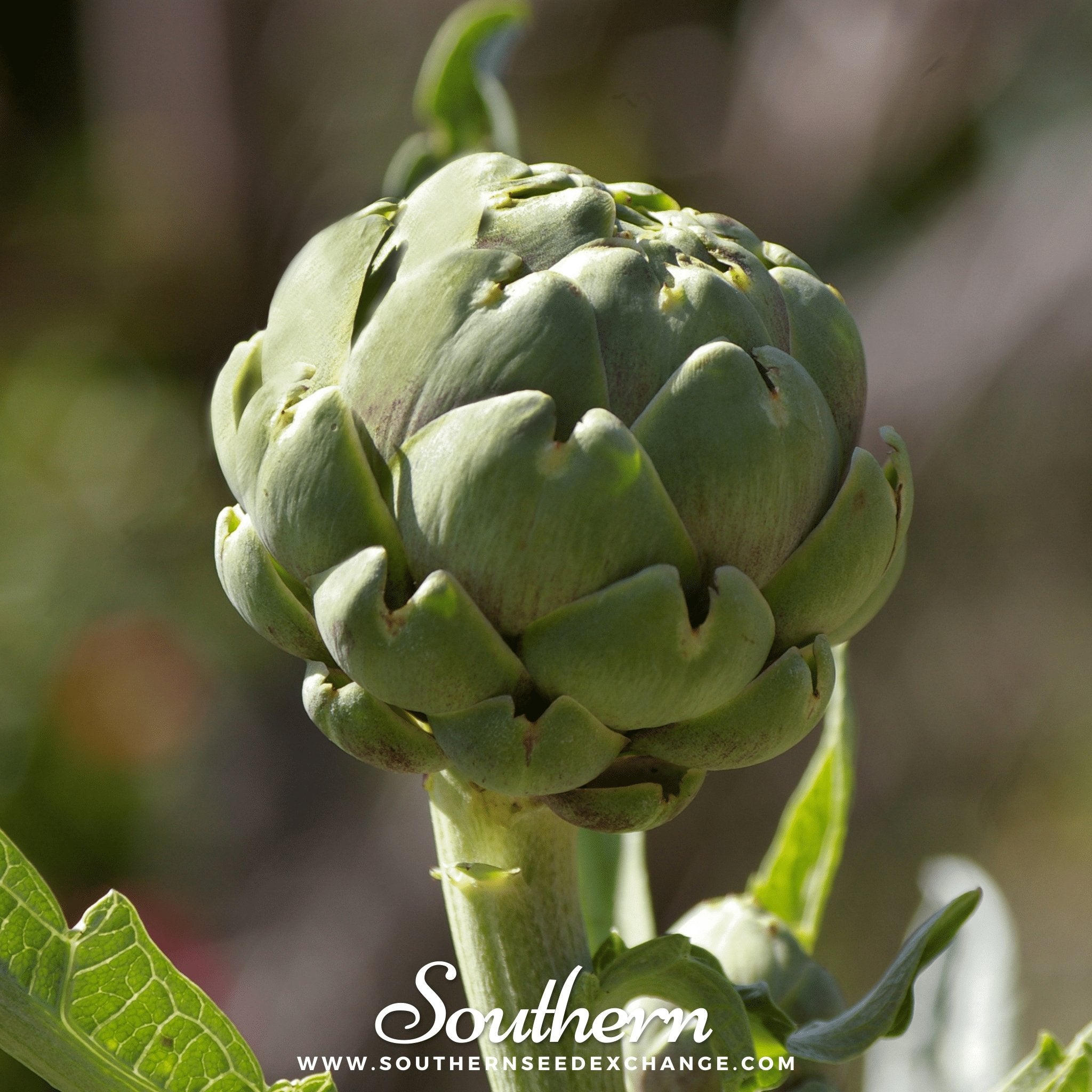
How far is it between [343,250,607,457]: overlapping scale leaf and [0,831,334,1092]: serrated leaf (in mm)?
224

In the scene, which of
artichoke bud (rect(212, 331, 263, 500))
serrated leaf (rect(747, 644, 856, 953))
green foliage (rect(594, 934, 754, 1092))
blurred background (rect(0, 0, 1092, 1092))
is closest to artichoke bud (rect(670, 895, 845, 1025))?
serrated leaf (rect(747, 644, 856, 953))

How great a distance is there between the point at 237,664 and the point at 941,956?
1.62 metres

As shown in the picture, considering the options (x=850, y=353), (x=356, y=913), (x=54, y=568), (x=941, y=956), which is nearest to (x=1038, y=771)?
(x=356, y=913)

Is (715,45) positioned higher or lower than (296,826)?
higher

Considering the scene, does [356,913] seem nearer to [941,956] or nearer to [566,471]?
[941,956]

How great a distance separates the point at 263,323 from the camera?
257cm

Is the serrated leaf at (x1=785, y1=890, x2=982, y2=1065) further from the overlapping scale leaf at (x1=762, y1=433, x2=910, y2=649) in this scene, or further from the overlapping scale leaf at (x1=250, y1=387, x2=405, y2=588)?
the overlapping scale leaf at (x1=250, y1=387, x2=405, y2=588)

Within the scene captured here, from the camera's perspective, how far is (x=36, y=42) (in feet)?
8.54

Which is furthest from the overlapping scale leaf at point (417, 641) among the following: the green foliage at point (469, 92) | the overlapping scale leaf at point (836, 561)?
the green foliage at point (469, 92)

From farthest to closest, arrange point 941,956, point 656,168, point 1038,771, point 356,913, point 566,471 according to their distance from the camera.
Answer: point 656,168, point 1038,771, point 356,913, point 941,956, point 566,471

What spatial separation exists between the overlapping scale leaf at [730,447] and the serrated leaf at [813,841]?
28 cm

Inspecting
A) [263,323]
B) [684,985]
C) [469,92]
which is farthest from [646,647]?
[263,323]

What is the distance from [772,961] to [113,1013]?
13.1 inches

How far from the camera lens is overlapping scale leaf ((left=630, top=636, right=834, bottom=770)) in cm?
44
